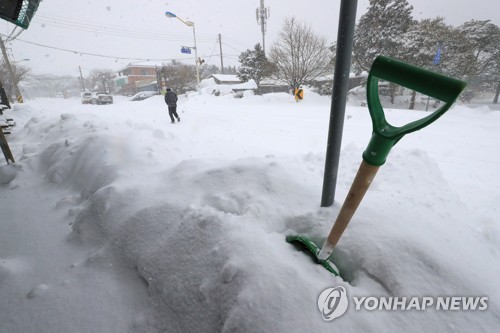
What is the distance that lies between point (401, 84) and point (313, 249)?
0.88m

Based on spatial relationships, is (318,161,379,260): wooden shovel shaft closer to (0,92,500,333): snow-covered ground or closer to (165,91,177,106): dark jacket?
(0,92,500,333): snow-covered ground

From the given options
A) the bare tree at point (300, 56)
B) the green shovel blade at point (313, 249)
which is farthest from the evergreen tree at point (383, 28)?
the green shovel blade at point (313, 249)

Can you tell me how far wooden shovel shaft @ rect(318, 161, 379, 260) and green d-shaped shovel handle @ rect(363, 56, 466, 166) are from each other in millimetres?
35

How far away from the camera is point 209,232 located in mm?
1387

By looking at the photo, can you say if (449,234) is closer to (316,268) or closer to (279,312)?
(316,268)

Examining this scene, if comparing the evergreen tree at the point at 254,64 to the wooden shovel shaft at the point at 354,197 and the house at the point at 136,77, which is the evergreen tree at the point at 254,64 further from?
the house at the point at 136,77

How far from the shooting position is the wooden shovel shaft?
3.02 feet

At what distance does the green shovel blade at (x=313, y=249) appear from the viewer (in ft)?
4.00

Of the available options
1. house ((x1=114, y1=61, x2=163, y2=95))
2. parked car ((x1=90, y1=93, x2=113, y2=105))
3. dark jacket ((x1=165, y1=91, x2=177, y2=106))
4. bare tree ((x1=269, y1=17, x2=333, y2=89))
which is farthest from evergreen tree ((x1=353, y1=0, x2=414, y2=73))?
house ((x1=114, y1=61, x2=163, y2=95))

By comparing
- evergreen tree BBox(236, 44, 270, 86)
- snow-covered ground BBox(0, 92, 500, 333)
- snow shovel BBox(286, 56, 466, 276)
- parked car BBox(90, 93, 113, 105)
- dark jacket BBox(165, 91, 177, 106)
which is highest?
evergreen tree BBox(236, 44, 270, 86)

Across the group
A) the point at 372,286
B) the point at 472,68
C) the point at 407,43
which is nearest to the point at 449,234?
the point at 372,286

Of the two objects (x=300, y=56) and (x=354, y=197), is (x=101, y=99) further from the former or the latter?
(x=354, y=197)

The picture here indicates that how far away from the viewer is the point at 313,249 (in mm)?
1288

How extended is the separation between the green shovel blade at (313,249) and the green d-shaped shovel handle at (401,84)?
2.00 ft
